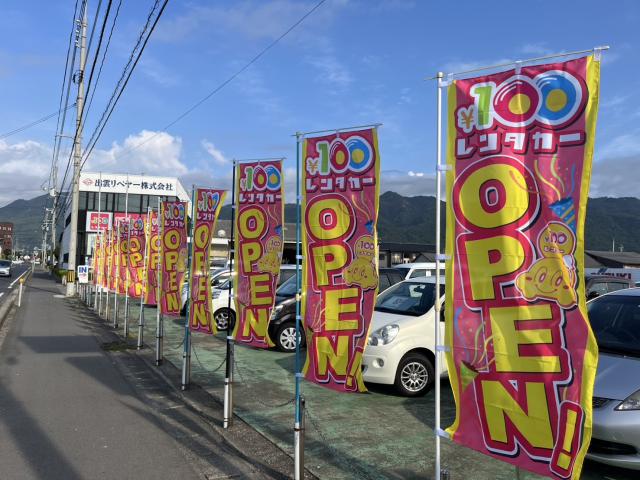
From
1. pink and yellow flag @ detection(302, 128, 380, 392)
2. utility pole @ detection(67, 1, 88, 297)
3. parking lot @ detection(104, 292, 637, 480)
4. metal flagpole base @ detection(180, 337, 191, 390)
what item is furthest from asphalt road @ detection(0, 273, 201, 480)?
utility pole @ detection(67, 1, 88, 297)

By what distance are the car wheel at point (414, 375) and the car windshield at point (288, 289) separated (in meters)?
4.35

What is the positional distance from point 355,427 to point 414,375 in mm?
1530

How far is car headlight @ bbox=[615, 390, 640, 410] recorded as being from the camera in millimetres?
4230

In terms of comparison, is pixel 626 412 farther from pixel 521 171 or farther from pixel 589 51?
pixel 589 51

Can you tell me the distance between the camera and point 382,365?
6883 mm

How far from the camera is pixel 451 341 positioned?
3439mm

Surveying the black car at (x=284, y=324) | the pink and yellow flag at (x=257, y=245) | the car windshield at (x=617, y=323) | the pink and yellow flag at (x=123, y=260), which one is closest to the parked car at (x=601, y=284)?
the car windshield at (x=617, y=323)

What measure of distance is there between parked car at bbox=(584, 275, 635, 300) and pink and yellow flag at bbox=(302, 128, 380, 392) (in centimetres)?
709

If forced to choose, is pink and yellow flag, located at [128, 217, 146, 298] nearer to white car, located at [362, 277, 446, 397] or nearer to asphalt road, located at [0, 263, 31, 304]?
white car, located at [362, 277, 446, 397]

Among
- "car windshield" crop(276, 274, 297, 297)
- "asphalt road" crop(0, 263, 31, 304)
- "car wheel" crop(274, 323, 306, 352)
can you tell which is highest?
"car windshield" crop(276, 274, 297, 297)

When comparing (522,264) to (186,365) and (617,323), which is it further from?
(186,365)

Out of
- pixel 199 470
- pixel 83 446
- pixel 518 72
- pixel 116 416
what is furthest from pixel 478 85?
pixel 116 416

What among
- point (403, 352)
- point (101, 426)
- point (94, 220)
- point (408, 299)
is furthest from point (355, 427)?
point (94, 220)

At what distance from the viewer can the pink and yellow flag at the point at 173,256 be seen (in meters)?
9.18
